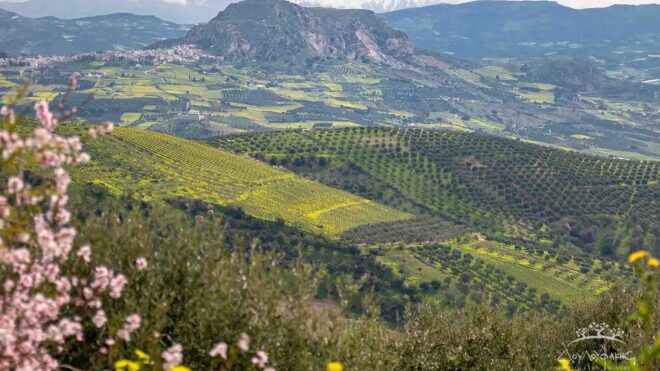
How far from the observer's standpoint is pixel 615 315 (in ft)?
103

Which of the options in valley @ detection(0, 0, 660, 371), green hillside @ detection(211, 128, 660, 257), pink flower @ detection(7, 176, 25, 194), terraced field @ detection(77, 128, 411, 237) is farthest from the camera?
green hillside @ detection(211, 128, 660, 257)

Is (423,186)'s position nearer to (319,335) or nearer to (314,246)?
(314,246)

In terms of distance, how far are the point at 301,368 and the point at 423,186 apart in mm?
152954

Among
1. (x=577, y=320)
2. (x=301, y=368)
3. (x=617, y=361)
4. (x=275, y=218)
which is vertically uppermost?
(x=301, y=368)

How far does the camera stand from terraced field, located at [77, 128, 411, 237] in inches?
4473

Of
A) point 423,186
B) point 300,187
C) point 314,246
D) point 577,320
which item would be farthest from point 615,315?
point 423,186

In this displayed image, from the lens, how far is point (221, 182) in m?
128

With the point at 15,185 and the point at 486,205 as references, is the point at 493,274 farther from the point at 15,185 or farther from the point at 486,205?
the point at 15,185

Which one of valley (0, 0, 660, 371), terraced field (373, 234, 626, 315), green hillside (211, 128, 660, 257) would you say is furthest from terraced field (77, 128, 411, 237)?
terraced field (373, 234, 626, 315)

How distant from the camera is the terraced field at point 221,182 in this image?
11362cm

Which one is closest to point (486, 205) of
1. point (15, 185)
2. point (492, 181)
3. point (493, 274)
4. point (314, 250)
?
point (492, 181)

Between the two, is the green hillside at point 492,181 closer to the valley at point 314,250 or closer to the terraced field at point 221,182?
the valley at point 314,250

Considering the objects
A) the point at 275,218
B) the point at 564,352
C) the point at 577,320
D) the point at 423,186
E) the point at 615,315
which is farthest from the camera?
the point at 423,186

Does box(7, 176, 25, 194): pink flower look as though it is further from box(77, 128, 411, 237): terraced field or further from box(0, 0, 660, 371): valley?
box(77, 128, 411, 237): terraced field
